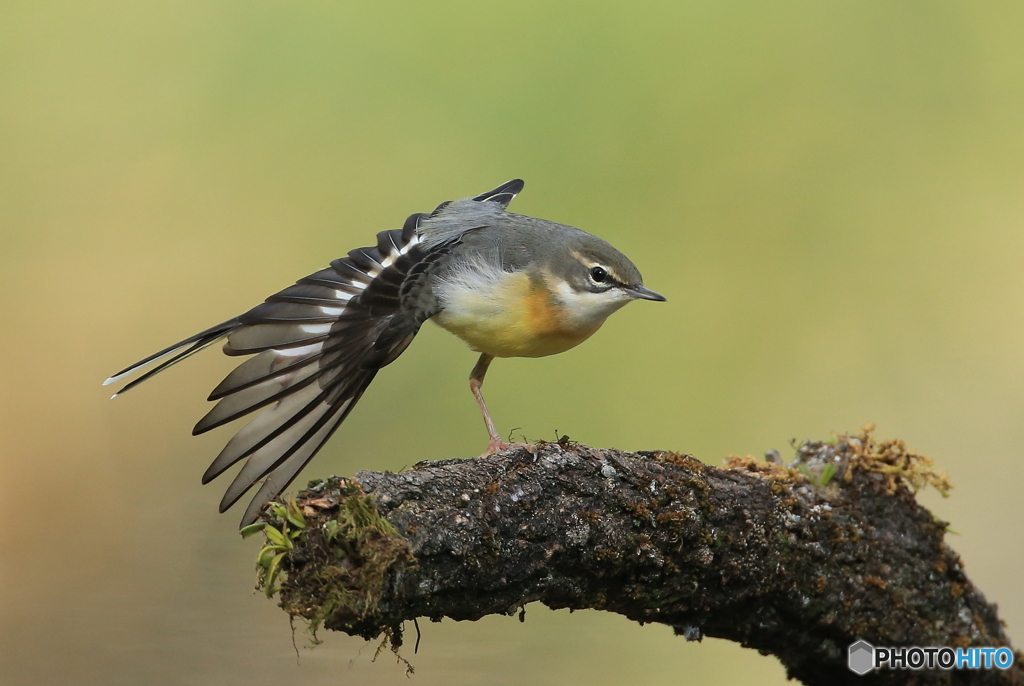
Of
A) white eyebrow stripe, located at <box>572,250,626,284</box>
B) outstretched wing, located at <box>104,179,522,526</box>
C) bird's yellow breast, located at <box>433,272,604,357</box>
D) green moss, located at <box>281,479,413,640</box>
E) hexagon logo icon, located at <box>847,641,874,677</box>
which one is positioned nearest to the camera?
green moss, located at <box>281,479,413,640</box>

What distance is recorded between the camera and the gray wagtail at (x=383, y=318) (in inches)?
135

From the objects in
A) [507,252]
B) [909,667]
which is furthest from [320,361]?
[909,667]

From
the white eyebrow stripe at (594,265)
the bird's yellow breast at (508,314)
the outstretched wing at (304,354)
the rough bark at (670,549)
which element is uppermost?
the white eyebrow stripe at (594,265)

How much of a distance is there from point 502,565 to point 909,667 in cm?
160

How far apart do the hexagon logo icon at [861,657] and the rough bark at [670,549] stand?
4cm

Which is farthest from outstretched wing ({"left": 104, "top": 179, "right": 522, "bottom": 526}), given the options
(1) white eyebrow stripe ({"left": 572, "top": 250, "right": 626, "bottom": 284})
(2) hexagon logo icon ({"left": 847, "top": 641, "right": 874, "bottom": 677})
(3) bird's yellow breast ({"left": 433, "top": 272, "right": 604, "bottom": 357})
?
(2) hexagon logo icon ({"left": 847, "top": 641, "right": 874, "bottom": 677})

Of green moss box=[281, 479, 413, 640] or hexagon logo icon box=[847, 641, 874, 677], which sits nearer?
green moss box=[281, 479, 413, 640]

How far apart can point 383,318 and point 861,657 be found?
7.30 feet

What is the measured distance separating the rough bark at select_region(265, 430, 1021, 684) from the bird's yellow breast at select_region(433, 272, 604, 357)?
0.84 m

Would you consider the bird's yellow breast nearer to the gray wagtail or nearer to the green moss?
the gray wagtail

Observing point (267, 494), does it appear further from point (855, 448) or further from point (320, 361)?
point (855, 448)

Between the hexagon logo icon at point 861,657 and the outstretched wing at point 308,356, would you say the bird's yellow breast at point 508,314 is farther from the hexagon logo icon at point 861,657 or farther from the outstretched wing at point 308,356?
the hexagon logo icon at point 861,657

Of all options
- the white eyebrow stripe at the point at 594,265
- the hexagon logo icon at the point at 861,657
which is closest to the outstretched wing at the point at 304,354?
the white eyebrow stripe at the point at 594,265

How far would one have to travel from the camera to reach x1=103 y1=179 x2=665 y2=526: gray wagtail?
3.42 meters
